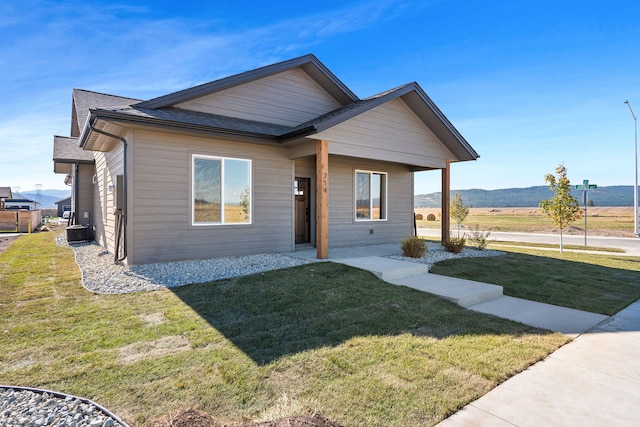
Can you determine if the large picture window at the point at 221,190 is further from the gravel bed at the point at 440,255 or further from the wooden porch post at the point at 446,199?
the wooden porch post at the point at 446,199

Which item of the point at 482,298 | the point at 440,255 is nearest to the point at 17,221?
the point at 440,255

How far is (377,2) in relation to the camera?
35.4ft

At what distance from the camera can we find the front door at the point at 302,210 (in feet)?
33.7

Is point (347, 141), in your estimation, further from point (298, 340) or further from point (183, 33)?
point (183, 33)

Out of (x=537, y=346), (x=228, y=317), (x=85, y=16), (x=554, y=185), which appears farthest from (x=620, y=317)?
(x=85, y=16)

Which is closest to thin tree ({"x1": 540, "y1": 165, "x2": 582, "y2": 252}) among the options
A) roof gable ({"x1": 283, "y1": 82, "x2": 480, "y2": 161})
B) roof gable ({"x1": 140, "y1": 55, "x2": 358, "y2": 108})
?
roof gable ({"x1": 283, "y1": 82, "x2": 480, "y2": 161})

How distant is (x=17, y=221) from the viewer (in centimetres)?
1800

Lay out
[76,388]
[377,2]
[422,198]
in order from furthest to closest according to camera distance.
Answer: [422,198] < [377,2] < [76,388]

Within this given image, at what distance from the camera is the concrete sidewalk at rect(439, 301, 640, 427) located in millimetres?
2240

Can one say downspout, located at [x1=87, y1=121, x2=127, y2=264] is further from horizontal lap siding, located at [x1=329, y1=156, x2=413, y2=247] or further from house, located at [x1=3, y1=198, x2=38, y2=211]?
house, located at [x1=3, y1=198, x2=38, y2=211]

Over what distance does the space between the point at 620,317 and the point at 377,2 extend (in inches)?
435

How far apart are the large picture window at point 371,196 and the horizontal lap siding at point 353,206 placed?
0.20 meters

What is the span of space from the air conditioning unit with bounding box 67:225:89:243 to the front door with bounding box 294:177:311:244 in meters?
8.64

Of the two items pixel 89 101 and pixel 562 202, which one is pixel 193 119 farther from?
pixel 562 202
